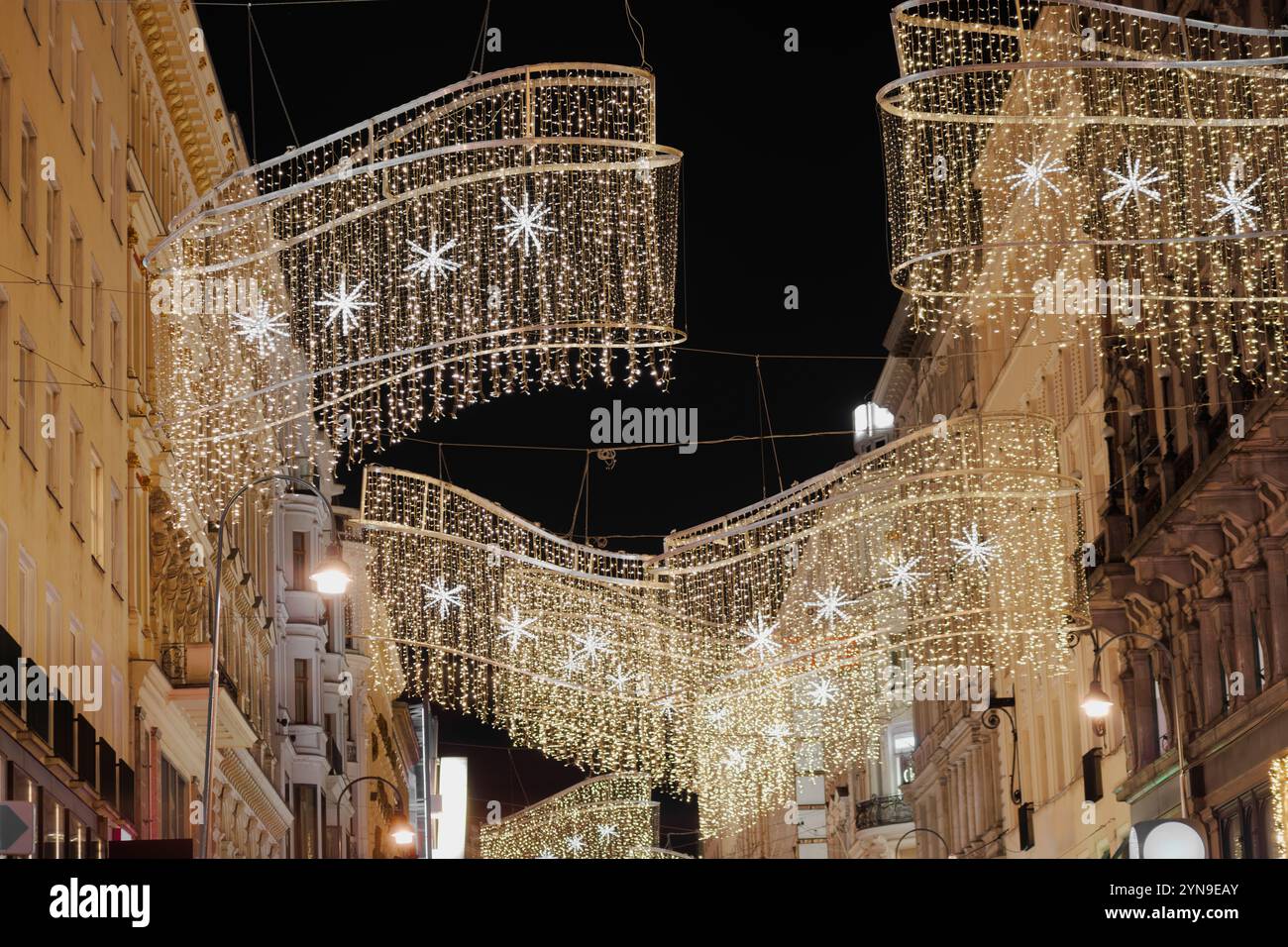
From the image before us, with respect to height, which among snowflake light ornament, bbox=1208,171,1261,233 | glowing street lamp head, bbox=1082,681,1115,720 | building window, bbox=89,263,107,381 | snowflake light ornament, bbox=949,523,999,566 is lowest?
glowing street lamp head, bbox=1082,681,1115,720

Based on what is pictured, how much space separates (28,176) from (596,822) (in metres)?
61.7

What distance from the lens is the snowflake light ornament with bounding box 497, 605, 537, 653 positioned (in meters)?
38.7

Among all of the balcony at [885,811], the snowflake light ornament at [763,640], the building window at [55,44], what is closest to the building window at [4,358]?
the building window at [55,44]

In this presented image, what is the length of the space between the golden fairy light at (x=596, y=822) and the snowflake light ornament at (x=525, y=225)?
61.1 metres

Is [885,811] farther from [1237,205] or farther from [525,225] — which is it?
[525,225]

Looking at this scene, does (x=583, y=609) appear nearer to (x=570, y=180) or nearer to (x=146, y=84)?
(x=146, y=84)

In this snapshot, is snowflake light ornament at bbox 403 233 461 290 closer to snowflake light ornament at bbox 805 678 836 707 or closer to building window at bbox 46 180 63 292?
building window at bbox 46 180 63 292

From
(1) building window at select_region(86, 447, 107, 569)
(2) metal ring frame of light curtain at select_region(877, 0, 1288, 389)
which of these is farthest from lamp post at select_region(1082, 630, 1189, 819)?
(1) building window at select_region(86, 447, 107, 569)

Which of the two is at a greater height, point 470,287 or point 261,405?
point 261,405

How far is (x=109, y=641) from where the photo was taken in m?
36.4

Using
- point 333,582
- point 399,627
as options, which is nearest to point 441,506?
point 333,582

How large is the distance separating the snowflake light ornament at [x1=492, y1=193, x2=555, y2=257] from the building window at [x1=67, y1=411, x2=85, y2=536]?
37.2ft

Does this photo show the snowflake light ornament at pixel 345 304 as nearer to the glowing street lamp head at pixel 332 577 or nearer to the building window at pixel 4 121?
the building window at pixel 4 121
